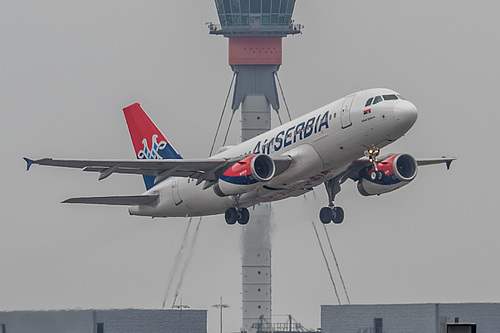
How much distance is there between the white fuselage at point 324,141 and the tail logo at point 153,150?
366 inches

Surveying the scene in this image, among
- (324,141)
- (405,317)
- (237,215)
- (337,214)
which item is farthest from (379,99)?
(405,317)

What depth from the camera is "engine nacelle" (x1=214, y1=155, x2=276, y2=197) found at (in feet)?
283

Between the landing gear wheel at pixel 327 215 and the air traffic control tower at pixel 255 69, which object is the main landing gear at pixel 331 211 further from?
Answer: the air traffic control tower at pixel 255 69

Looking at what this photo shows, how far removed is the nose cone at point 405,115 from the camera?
82.3 metres

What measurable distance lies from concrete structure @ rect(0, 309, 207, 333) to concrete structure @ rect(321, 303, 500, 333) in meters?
9.87

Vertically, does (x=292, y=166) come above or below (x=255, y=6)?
below

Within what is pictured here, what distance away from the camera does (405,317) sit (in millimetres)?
111938

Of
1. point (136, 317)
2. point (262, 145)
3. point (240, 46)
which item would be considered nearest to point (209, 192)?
point (262, 145)

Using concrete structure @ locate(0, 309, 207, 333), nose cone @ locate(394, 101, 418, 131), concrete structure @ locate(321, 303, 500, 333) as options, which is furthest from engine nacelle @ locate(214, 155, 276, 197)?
concrete structure @ locate(321, 303, 500, 333)

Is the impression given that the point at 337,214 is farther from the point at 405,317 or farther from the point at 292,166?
the point at 405,317

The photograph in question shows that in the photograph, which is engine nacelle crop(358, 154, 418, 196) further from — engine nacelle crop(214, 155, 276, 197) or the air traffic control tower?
the air traffic control tower

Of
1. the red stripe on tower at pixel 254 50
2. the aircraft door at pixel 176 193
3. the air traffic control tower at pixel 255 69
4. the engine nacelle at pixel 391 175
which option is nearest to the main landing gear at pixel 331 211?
the engine nacelle at pixel 391 175

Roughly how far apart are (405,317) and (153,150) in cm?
2227

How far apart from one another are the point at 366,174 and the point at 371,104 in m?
8.95
